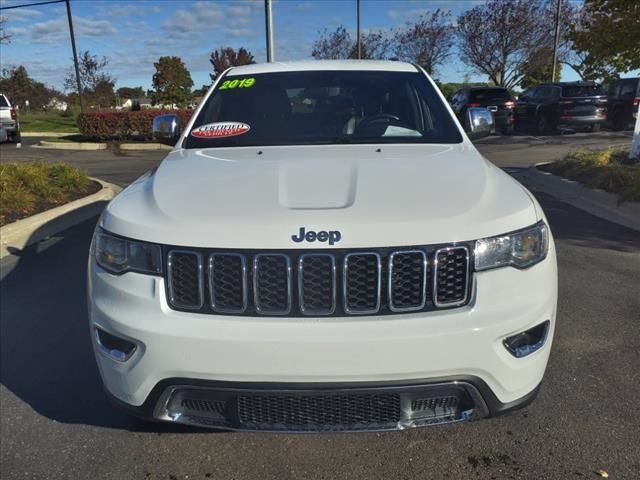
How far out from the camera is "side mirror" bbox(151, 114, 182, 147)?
410 cm

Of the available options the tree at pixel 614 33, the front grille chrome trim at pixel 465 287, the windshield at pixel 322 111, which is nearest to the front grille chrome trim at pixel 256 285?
the front grille chrome trim at pixel 465 287

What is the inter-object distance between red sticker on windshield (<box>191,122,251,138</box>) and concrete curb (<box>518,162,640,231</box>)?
520cm

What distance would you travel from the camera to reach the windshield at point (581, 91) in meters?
18.5

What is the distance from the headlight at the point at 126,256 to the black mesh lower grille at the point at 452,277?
110cm

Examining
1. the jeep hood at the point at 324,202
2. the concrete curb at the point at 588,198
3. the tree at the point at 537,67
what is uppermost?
the tree at the point at 537,67

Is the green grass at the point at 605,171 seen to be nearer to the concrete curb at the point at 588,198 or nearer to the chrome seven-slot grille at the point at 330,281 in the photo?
the concrete curb at the point at 588,198

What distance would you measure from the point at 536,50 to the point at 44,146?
28003 millimetres

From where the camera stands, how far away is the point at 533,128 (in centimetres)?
2119

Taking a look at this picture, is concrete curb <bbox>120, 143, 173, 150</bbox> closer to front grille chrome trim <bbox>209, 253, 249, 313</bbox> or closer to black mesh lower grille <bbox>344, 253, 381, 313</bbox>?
front grille chrome trim <bbox>209, 253, 249, 313</bbox>

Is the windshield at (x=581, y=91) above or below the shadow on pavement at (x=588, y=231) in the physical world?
above

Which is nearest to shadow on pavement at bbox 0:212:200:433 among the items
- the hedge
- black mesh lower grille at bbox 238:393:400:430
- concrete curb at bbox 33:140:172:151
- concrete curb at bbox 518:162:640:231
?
black mesh lower grille at bbox 238:393:400:430

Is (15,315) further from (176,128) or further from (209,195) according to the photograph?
(209,195)

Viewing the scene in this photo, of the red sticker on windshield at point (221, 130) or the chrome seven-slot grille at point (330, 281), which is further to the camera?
the red sticker on windshield at point (221, 130)

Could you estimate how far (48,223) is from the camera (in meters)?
6.69
